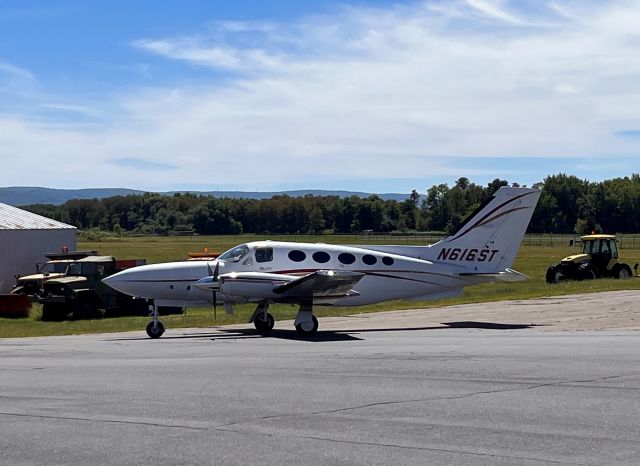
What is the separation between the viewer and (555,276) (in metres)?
44.4

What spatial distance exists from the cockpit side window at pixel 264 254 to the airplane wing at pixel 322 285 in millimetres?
1338

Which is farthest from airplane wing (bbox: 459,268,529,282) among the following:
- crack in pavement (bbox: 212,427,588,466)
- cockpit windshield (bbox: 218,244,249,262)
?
crack in pavement (bbox: 212,427,588,466)

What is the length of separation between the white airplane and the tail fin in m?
0.03

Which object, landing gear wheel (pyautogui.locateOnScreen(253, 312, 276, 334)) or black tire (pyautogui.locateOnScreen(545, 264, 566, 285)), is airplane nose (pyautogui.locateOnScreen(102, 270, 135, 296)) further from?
black tire (pyautogui.locateOnScreen(545, 264, 566, 285))

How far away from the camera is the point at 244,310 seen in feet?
109

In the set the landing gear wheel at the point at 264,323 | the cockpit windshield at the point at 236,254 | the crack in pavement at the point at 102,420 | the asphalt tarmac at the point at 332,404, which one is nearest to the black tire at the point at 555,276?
the landing gear wheel at the point at 264,323

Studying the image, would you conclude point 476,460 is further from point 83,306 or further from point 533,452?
point 83,306

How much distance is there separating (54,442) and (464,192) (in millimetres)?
139096

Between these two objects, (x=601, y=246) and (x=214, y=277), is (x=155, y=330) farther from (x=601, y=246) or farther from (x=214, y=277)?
(x=601, y=246)

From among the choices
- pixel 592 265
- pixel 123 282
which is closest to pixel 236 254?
pixel 123 282

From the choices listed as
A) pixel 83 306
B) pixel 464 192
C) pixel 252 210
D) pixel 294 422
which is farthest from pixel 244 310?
pixel 252 210

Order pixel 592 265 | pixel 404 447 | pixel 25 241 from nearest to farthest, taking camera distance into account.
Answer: pixel 404 447 → pixel 592 265 → pixel 25 241

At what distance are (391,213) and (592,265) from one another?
354 ft

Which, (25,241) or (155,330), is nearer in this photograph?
(155,330)
